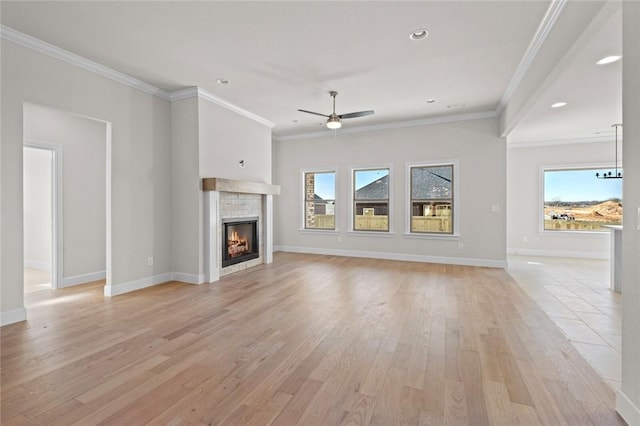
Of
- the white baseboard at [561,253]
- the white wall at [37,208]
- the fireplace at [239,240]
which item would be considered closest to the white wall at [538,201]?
the white baseboard at [561,253]

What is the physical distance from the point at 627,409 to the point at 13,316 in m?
5.33

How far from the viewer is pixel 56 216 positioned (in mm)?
4613

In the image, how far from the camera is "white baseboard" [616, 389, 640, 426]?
5.47 ft

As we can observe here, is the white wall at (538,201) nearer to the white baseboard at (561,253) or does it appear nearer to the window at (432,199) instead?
the white baseboard at (561,253)

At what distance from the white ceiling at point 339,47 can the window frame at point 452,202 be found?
1.48 meters

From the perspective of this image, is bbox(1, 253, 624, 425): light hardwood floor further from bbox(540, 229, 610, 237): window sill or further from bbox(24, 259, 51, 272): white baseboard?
bbox(540, 229, 610, 237): window sill

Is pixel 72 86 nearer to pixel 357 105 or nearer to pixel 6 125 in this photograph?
pixel 6 125

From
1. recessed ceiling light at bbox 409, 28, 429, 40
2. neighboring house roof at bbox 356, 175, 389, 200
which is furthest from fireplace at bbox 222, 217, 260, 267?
recessed ceiling light at bbox 409, 28, 429, 40

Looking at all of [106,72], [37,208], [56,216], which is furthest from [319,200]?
[37,208]

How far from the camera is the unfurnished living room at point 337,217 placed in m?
2.01

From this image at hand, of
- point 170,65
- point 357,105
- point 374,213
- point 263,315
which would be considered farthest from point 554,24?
point 374,213

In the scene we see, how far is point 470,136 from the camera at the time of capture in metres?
6.39

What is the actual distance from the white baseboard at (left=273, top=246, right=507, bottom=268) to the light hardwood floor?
2089 mm

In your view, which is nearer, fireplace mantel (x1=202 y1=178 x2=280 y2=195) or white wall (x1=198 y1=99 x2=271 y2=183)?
fireplace mantel (x1=202 y1=178 x2=280 y2=195)
